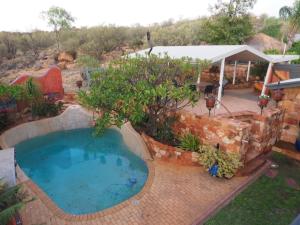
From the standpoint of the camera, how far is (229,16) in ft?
90.3

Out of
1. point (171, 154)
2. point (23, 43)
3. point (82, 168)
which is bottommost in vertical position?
point (82, 168)

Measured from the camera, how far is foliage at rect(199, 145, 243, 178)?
31.4 feet

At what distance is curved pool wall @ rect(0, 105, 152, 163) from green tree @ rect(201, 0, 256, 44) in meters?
19.4

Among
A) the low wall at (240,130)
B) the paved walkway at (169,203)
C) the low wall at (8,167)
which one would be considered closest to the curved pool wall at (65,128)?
the low wall at (240,130)

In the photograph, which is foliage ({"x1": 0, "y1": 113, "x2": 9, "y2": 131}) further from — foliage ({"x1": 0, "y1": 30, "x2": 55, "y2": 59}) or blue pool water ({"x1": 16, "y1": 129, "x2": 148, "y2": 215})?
foliage ({"x1": 0, "y1": 30, "x2": 55, "y2": 59})

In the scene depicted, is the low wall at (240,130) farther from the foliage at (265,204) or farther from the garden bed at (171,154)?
the foliage at (265,204)

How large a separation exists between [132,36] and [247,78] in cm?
2625

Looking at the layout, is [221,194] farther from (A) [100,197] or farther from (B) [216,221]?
(A) [100,197]

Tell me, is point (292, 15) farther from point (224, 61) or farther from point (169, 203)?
point (169, 203)

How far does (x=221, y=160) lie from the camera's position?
31.9ft

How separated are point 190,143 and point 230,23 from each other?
22141mm

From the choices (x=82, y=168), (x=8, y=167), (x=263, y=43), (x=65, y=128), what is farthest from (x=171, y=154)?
(x=263, y=43)

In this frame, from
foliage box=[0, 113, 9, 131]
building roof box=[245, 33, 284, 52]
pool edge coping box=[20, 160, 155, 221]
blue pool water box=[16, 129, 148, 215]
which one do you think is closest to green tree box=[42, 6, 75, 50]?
foliage box=[0, 113, 9, 131]

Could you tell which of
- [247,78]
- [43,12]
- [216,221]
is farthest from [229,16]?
[43,12]
